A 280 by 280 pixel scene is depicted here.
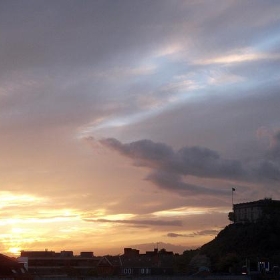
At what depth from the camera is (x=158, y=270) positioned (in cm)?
19938

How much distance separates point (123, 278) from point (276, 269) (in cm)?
6425

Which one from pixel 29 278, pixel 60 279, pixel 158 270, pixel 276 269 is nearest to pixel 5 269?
pixel 29 278

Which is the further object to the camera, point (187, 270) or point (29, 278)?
point (187, 270)

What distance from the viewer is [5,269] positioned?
4820 inches

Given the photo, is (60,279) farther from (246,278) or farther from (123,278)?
(246,278)

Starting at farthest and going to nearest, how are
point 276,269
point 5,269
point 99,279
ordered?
point 276,269, point 99,279, point 5,269

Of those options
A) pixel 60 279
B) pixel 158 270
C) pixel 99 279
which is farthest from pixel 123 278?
pixel 158 270

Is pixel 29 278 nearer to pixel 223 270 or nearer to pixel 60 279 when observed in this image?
pixel 60 279

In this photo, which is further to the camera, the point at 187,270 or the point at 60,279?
the point at 187,270

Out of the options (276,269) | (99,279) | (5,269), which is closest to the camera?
(5,269)

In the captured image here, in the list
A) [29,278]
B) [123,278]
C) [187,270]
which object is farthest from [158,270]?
[29,278]

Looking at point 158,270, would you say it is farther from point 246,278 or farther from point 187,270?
point 246,278

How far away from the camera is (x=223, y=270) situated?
19600 cm

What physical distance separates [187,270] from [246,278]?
5030cm
